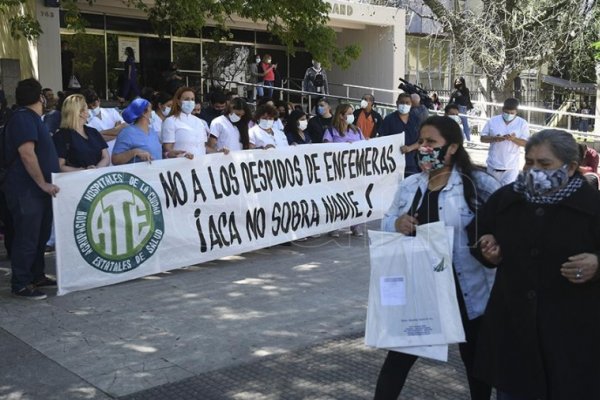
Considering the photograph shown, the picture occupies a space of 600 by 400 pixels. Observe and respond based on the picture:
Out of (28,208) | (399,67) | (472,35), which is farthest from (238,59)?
(28,208)

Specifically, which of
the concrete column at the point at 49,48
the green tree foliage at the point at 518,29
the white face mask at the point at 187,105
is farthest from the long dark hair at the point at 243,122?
the green tree foliage at the point at 518,29

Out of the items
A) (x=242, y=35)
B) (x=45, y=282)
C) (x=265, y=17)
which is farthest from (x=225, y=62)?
(x=45, y=282)

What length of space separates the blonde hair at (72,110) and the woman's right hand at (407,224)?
13.9 feet

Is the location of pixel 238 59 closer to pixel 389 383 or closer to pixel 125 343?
pixel 125 343

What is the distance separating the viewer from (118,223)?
22.4 ft

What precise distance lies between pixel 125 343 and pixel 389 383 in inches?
95.0

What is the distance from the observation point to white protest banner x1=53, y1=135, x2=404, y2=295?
6.62m

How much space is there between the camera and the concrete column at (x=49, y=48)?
15.3 m

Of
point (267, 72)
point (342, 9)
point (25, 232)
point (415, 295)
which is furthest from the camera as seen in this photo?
point (342, 9)

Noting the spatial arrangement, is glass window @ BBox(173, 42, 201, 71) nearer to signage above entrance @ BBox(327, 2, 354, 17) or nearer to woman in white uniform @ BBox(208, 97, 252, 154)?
signage above entrance @ BBox(327, 2, 354, 17)

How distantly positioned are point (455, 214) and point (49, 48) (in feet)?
45.2

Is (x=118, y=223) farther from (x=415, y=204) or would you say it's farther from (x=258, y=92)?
(x=258, y=92)

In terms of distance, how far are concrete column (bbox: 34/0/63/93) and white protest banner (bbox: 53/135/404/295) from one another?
347 inches

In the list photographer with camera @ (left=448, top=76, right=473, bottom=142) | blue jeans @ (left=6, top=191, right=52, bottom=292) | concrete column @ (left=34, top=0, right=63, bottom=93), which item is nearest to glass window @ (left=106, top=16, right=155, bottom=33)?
concrete column @ (left=34, top=0, right=63, bottom=93)
